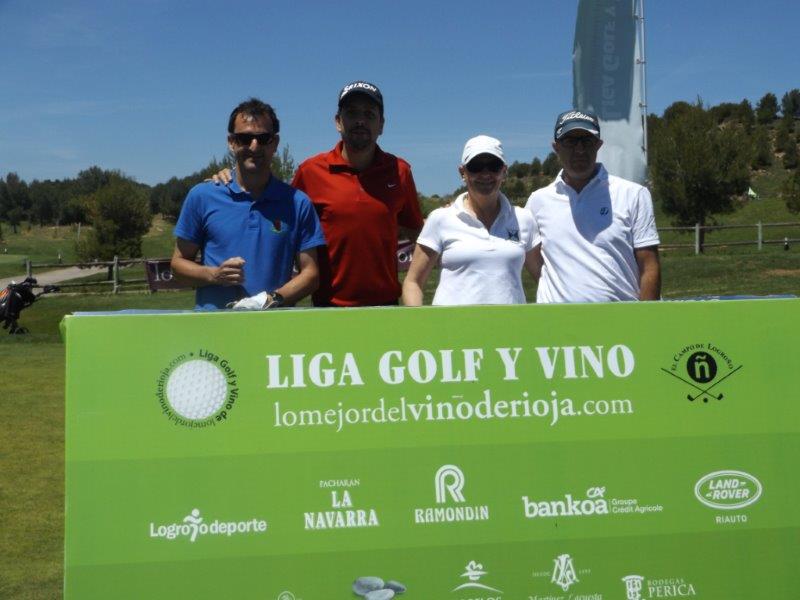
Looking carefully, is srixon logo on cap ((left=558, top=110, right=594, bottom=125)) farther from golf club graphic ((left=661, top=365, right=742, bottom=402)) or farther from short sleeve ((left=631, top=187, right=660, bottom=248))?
golf club graphic ((left=661, top=365, right=742, bottom=402))

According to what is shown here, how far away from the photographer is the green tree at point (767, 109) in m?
84.2

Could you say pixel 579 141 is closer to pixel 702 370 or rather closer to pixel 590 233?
A: pixel 590 233

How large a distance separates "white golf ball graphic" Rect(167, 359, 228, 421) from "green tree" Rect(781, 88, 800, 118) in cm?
8778

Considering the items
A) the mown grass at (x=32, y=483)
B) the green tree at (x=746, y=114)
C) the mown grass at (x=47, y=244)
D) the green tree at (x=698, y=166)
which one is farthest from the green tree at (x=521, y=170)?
the mown grass at (x=32, y=483)

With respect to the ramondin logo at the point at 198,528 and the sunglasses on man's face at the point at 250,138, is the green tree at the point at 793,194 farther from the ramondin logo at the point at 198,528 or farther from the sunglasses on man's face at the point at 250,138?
the ramondin logo at the point at 198,528

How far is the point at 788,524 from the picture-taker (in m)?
3.53

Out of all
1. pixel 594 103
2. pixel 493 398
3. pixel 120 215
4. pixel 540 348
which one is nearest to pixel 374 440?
pixel 493 398

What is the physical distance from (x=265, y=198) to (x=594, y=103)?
11655mm

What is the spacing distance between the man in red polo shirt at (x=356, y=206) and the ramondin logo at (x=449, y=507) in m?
1.62

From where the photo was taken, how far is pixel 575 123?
4559 mm

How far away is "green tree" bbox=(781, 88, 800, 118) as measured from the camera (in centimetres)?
8425

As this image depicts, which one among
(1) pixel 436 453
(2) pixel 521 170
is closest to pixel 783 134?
(2) pixel 521 170

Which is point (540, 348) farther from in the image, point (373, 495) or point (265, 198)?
point (265, 198)

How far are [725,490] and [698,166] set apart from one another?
134 ft
